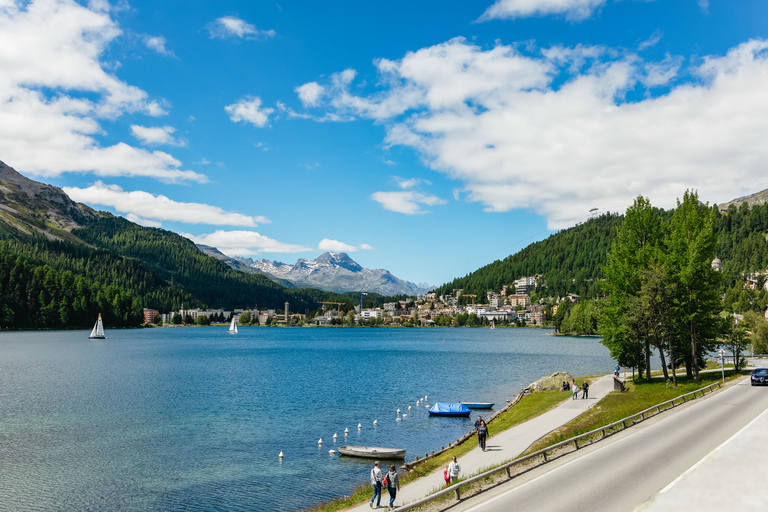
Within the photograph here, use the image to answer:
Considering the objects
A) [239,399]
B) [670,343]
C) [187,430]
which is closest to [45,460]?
[187,430]

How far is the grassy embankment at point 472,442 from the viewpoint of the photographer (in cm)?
2959

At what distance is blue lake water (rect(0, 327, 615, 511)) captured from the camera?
33.6 m

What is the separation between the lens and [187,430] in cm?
5012

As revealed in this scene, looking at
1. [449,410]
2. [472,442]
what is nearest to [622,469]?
[472,442]

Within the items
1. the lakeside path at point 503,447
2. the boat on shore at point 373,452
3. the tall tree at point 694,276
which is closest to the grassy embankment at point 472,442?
the lakeside path at point 503,447

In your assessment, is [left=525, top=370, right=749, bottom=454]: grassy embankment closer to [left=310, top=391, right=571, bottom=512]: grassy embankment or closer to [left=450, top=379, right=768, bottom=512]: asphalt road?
[left=450, top=379, right=768, bottom=512]: asphalt road

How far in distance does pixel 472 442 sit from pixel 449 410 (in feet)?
58.7

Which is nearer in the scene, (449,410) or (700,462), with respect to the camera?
(700,462)

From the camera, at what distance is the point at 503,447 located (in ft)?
115

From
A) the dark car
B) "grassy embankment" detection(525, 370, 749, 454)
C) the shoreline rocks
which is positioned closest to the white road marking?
"grassy embankment" detection(525, 370, 749, 454)

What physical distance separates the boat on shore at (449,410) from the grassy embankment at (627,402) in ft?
50.0

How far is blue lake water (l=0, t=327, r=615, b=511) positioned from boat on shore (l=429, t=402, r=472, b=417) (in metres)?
1.59

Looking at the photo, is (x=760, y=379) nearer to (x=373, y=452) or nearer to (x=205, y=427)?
(x=373, y=452)

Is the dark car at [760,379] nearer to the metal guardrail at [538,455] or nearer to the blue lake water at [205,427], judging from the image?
the metal guardrail at [538,455]
